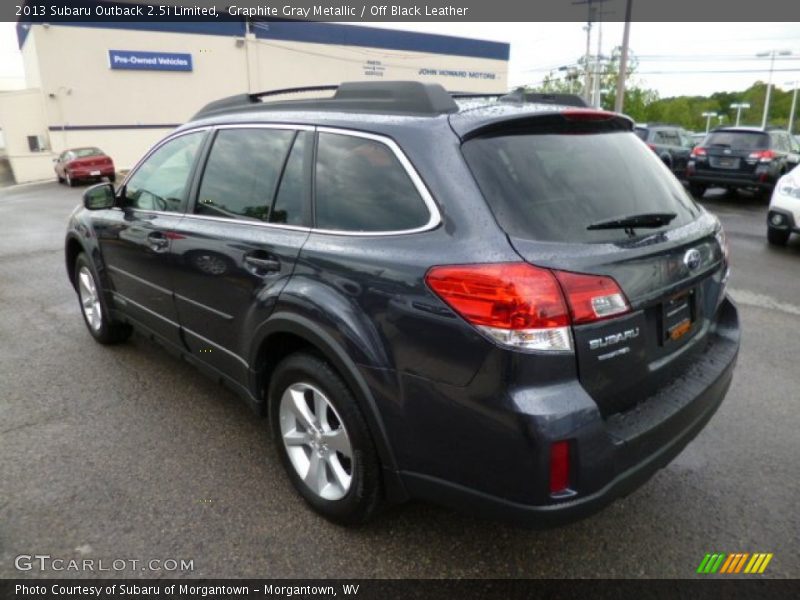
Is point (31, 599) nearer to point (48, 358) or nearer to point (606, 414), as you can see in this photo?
point (606, 414)

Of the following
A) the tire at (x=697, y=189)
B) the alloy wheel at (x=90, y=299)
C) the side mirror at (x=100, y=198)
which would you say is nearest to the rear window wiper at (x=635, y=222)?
the side mirror at (x=100, y=198)

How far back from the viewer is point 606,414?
2.11 metres

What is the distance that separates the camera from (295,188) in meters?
2.74

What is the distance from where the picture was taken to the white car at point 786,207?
315 inches

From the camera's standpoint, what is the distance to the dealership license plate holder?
7.53ft

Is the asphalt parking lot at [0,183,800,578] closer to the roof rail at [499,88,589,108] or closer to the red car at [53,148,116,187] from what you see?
the roof rail at [499,88,589,108]

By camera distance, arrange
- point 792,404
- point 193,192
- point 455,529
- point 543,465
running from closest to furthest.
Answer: point 543,465, point 455,529, point 193,192, point 792,404

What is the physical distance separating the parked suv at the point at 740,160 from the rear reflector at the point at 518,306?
41.6 feet

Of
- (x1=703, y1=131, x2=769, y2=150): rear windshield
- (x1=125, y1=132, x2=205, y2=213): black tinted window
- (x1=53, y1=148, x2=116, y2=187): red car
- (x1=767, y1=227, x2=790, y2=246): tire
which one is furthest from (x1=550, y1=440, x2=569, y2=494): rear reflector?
(x1=53, y1=148, x2=116, y2=187): red car

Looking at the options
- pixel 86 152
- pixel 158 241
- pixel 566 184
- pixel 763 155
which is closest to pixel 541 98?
pixel 566 184

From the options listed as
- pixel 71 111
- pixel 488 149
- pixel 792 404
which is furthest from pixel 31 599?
pixel 71 111

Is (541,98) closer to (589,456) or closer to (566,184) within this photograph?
(566,184)

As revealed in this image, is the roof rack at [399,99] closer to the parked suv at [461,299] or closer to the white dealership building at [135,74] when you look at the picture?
the parked suv at [461,299]

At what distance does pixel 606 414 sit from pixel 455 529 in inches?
37.3
